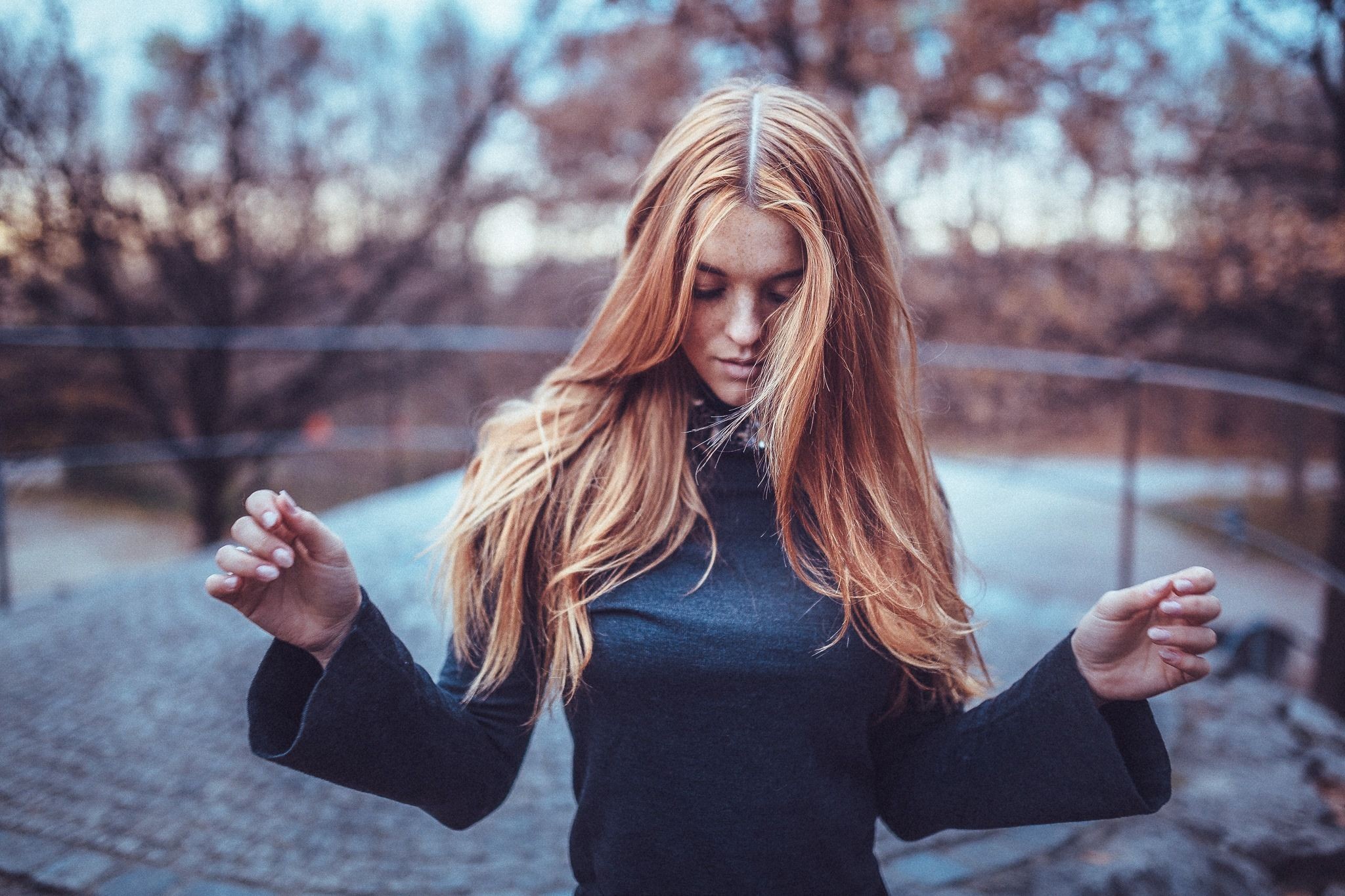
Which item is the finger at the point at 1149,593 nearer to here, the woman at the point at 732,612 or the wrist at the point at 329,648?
the woman at the point at 732,612

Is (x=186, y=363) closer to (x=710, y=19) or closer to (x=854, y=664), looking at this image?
(x=710, y=19)

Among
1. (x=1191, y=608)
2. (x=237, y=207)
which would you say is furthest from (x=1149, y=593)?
(x=237, y=207)

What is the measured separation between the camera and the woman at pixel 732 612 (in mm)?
1122

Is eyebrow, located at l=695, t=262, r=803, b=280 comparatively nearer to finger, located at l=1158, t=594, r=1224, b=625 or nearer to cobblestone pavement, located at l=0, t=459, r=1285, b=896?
finger, located at l=1158, t=594, r=1224, b=625

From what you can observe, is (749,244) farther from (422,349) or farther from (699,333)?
(422,349)

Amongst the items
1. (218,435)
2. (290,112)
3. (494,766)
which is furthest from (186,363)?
(494,766)

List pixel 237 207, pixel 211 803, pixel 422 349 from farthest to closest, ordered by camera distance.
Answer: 1. pixel 237 207
2. pixel 422 349
3. pixel 211 803

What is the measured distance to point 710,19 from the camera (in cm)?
707

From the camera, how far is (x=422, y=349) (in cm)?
646

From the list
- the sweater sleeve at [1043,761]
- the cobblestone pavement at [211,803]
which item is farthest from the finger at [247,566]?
the sweater sleeve at [1043,761]

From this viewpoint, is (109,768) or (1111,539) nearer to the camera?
(109,768)

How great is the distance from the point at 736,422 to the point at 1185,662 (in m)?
0.63

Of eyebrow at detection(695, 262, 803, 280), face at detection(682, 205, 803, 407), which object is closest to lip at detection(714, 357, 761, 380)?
face at detection(682, 205, 803, 407)

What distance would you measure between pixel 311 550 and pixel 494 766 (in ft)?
1.34
